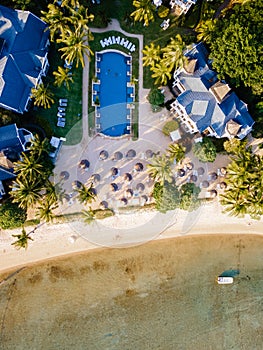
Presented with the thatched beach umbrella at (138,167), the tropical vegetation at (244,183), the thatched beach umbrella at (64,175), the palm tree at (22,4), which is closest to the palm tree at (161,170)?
the thatched beach umbrella at (138,167)

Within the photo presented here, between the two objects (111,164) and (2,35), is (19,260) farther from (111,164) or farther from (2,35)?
(2,35)

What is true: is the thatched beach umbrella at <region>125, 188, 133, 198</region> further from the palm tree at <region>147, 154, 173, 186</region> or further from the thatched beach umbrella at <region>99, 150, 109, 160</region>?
the thatched beach umbrella at <region>99, 150, 109, 160</region>

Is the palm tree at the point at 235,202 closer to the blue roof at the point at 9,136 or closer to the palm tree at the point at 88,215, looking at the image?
the palm tree at the point at 88,215

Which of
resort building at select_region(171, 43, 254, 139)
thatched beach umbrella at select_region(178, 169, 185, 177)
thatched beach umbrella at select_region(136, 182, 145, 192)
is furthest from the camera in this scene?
thatched beach umbrella at select_region(178, 169, 185, 177)

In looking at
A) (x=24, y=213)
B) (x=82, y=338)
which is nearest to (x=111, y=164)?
(x=24, y=213)

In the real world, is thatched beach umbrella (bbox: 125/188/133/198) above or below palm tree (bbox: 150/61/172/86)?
below

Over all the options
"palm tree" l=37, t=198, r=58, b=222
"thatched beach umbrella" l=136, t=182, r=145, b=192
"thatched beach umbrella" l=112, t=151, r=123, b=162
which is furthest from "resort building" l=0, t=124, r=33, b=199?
"thatched beach umbrella" l=136, t=182, r=145, b=192
